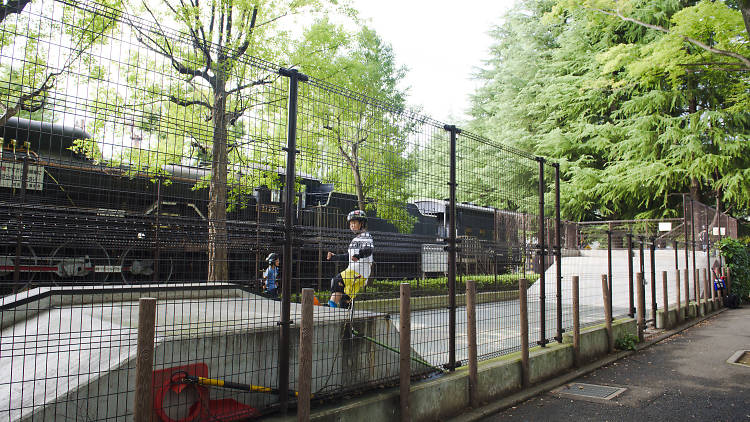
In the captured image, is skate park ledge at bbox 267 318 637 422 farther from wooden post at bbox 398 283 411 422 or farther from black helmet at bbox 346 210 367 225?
black helmet at bbox 346 210 367 225

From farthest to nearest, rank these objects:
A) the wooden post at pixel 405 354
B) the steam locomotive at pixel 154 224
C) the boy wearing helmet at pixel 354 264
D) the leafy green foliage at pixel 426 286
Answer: the leafy green foliage at pixel 426 286
the boy wearing helmet at pixel 354 264
the wooden post at pixel 405 354
the steam locomotive at pixel 154 224

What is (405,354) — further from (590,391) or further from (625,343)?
(625,343)

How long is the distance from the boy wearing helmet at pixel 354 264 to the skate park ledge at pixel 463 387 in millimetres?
942

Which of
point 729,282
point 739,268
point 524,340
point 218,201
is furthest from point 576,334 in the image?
point 739,268

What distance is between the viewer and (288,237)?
12.6 ft

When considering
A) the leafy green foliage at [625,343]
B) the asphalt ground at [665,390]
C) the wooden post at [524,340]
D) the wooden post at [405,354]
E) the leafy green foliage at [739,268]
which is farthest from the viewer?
the leafy green foliage at [739,268]

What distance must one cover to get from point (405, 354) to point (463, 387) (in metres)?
1.14

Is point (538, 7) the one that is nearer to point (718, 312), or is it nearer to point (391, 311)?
point (718, 312)

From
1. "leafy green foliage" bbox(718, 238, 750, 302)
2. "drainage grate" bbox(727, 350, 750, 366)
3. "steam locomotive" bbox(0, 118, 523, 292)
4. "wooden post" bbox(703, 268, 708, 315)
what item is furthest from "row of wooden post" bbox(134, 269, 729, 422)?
"leafy green foliage" bbox(718, 238, 750, 302)

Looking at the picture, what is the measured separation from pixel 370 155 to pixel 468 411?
286 centimetres

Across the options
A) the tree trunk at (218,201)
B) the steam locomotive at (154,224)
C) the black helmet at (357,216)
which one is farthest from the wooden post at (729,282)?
the tree trunk at (218,201)

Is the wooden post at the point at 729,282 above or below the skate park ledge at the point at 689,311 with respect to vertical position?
above

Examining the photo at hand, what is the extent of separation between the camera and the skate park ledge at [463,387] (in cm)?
401

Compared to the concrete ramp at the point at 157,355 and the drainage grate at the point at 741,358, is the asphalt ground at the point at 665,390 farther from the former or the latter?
the concrete ramp at the point at 157,355
